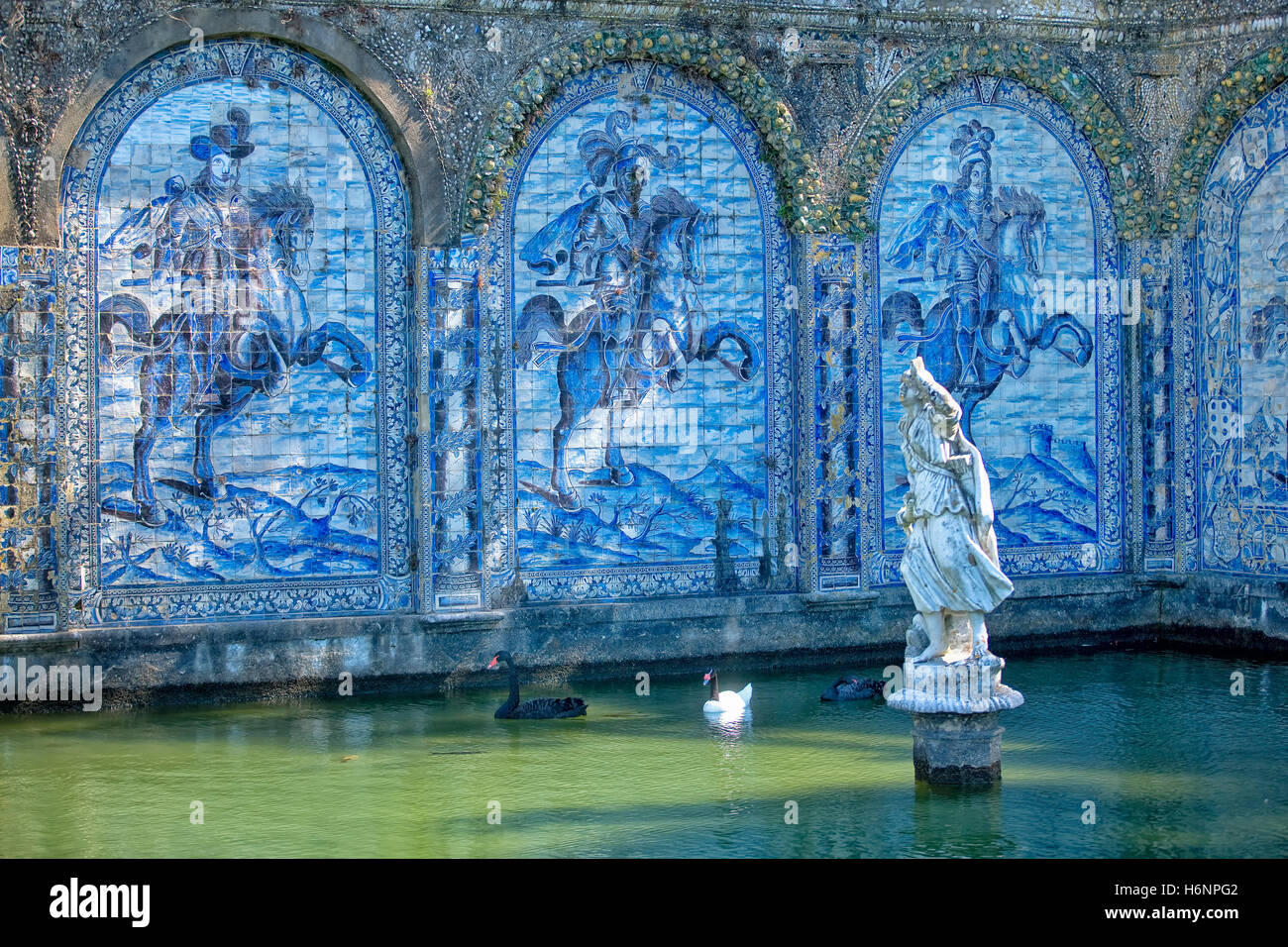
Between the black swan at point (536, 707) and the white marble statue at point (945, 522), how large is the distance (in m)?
3.18

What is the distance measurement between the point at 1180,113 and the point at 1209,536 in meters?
3.64

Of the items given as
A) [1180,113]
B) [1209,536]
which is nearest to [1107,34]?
[1180,113]

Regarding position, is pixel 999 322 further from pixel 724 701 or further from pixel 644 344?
pixel 724 701

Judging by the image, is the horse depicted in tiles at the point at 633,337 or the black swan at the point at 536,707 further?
the horse depicted in tiles at the point at 633,337

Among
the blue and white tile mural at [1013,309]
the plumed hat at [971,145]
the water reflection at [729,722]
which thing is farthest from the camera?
the plumed hat at [971,145]

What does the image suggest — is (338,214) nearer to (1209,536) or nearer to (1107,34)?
(1107,34)

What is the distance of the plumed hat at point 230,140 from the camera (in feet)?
40.8

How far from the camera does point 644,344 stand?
13508 mm

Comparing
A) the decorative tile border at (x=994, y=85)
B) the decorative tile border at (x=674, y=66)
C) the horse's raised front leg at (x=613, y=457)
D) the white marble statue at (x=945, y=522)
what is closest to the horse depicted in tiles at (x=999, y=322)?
the decorative tile border at (x=994, y=85)

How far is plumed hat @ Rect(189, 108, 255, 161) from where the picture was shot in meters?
12.4

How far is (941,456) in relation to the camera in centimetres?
925

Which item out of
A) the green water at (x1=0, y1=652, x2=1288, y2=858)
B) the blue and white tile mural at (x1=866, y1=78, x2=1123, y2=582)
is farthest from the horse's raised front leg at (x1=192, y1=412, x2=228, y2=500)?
the blue and white tile mural at (x1=866, y1=78, x2=1123, y2=582)

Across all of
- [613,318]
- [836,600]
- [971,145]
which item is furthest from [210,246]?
[971,145]

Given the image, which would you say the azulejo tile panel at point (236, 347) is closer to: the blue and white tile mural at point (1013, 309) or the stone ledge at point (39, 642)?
the stone ledge at point (39, 642)
